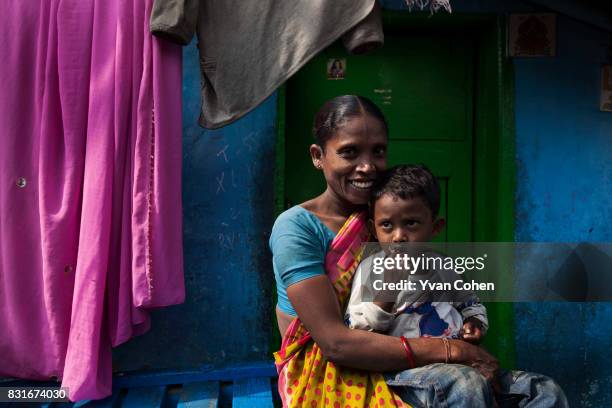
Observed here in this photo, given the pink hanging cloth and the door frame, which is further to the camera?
the door frame

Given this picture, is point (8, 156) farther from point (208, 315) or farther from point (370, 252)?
point (370, 252)

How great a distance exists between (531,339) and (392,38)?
184 cm

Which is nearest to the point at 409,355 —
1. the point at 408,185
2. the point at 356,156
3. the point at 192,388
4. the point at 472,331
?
the point at 472,331

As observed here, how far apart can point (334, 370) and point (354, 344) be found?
0.14 m

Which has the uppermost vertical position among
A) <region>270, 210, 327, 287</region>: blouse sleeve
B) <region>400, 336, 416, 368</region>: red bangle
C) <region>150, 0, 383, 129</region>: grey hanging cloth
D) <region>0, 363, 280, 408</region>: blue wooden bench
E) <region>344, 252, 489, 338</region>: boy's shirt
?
<region>150, 0, 383, 129</region>: grey hanging cloth

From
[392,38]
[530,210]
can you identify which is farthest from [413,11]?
[530,210]

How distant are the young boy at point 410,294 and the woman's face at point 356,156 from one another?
0.07m

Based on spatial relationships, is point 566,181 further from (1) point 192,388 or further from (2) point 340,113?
(1) point 192,388

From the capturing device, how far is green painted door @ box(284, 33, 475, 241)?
11.6ft

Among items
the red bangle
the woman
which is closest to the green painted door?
the woman

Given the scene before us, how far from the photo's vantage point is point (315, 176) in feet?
11.6

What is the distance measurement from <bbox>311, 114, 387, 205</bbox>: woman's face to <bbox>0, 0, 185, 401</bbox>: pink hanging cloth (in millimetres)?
939

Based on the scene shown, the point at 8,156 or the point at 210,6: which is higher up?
the point at 210,6

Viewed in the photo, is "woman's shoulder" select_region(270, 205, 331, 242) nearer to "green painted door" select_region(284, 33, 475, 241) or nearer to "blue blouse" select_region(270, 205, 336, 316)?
"blue blouse" select_region(270, 205, 336, 316)
